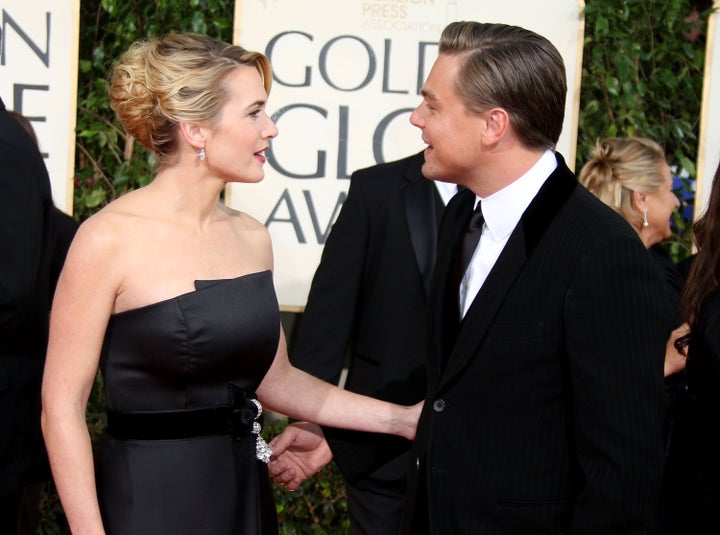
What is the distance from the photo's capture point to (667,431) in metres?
3.76

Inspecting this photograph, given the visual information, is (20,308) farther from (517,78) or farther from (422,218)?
(517,78)

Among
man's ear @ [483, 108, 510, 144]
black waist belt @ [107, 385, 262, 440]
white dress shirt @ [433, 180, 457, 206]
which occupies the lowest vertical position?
black waist belt @ [107, 385, 262, 440]

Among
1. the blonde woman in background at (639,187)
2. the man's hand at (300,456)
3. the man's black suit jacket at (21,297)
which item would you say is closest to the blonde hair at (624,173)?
the blonde woman in background at (639,187)

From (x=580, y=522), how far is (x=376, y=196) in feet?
5.05

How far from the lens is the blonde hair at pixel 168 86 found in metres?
2.35

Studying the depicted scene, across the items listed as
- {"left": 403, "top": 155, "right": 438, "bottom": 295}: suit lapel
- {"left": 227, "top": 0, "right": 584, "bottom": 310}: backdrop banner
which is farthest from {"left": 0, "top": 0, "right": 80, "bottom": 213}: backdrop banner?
{"left": 403, "top": 155, "right": 438, "bottom": 295}: suit lapel

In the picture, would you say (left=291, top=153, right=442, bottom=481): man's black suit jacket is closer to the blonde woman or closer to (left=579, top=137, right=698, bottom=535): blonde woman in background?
the blonde woman

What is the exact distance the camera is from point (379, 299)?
320cm

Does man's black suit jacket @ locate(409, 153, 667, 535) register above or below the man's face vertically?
below

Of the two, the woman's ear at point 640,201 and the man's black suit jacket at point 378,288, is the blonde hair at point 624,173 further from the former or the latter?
the man's black suit jacket at point 378,288

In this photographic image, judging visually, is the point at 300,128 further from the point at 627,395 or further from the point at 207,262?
the point at 627,395

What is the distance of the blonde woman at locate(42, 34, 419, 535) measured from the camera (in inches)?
84.8

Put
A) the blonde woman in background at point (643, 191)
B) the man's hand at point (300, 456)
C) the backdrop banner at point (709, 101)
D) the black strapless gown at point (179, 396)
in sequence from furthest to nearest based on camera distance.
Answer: the backdrop banner at point (709, 101), the blonde woman in background at point (643, 191), the man's hand at point (300, 456), the black strapless gown at point (179, 396)

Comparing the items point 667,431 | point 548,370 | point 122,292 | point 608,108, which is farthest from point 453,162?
point 608,108
